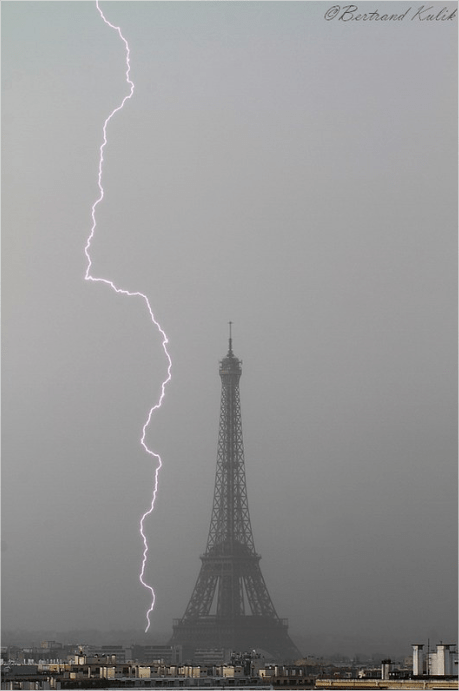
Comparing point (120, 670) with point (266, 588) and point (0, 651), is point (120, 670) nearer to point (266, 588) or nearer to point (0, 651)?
point (0, 651)

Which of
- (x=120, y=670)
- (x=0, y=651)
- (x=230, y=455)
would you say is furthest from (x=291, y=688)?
(x=230, y=455)

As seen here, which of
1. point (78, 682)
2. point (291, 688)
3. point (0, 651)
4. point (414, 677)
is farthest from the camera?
point (0, 651)

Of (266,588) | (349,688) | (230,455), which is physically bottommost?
(349,688)

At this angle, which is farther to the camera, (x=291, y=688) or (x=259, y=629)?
(x=259, y=629)

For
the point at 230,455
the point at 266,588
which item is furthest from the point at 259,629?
the point at 230,455

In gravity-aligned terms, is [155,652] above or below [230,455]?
below

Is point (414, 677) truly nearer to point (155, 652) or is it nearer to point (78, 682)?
point (78, 682)

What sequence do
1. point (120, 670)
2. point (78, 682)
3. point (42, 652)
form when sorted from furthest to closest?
point (42, 652) → point (120, 670) → point (78, 682)
